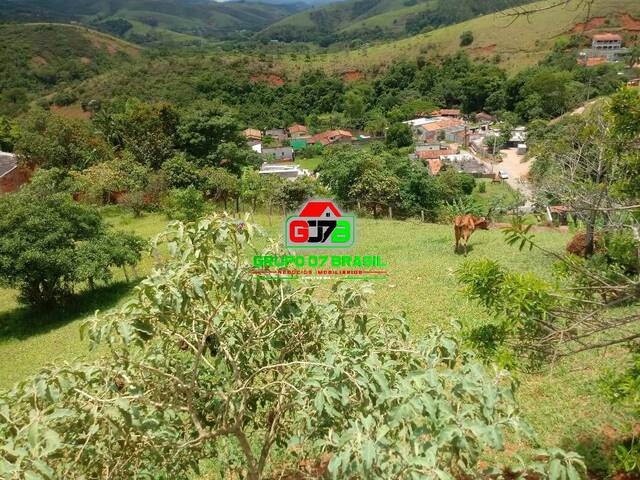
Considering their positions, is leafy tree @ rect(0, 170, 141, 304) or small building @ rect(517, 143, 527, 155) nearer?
leafy tree @ rect(0, 170, 141, 304)

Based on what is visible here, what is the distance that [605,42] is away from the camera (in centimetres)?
6862

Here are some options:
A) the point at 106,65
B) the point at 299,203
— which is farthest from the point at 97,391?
the point at 106,65

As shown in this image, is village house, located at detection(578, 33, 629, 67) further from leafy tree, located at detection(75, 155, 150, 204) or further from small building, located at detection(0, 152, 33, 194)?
small building, located at detection(0, 152, 33, 194)

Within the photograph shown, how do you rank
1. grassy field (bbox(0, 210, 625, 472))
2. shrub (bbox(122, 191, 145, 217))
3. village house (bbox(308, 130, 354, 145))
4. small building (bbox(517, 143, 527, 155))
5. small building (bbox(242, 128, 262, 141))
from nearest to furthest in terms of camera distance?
grassy field (bbox(0, 210, 625, 472))
shrub (bbox(122, 191, 145, 217))
small building (bbox(517, 143, 527, 155))
small building (bbox(242, 128, 262, 141))
village house (bbox(308, 130, 354, 145))

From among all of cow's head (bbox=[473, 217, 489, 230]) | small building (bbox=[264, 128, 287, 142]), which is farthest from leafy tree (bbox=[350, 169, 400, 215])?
small building (bbox=[264, 128, 287, 142])

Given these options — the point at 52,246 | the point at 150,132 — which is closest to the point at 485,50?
the point at 150,132

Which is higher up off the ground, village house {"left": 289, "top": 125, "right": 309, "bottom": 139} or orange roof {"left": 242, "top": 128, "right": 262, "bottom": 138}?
orange roof {"left": 242, "top": 128, "right": 262, "bottom": 138}

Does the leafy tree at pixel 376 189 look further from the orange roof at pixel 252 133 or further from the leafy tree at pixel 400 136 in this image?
the orange roof at pixel 252 133

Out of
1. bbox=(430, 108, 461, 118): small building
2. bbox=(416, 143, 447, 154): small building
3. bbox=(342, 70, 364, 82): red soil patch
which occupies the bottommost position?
bbox=(416, 143, 447, 154): small building

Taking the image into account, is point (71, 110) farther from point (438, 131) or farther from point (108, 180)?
point (438, 131)

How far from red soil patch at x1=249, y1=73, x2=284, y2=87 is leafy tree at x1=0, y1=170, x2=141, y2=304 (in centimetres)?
6402

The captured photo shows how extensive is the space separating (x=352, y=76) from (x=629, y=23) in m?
44.9

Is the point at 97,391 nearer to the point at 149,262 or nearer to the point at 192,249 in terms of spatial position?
the point at 192,249

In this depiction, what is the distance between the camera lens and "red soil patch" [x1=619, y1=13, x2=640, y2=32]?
2889 inches
